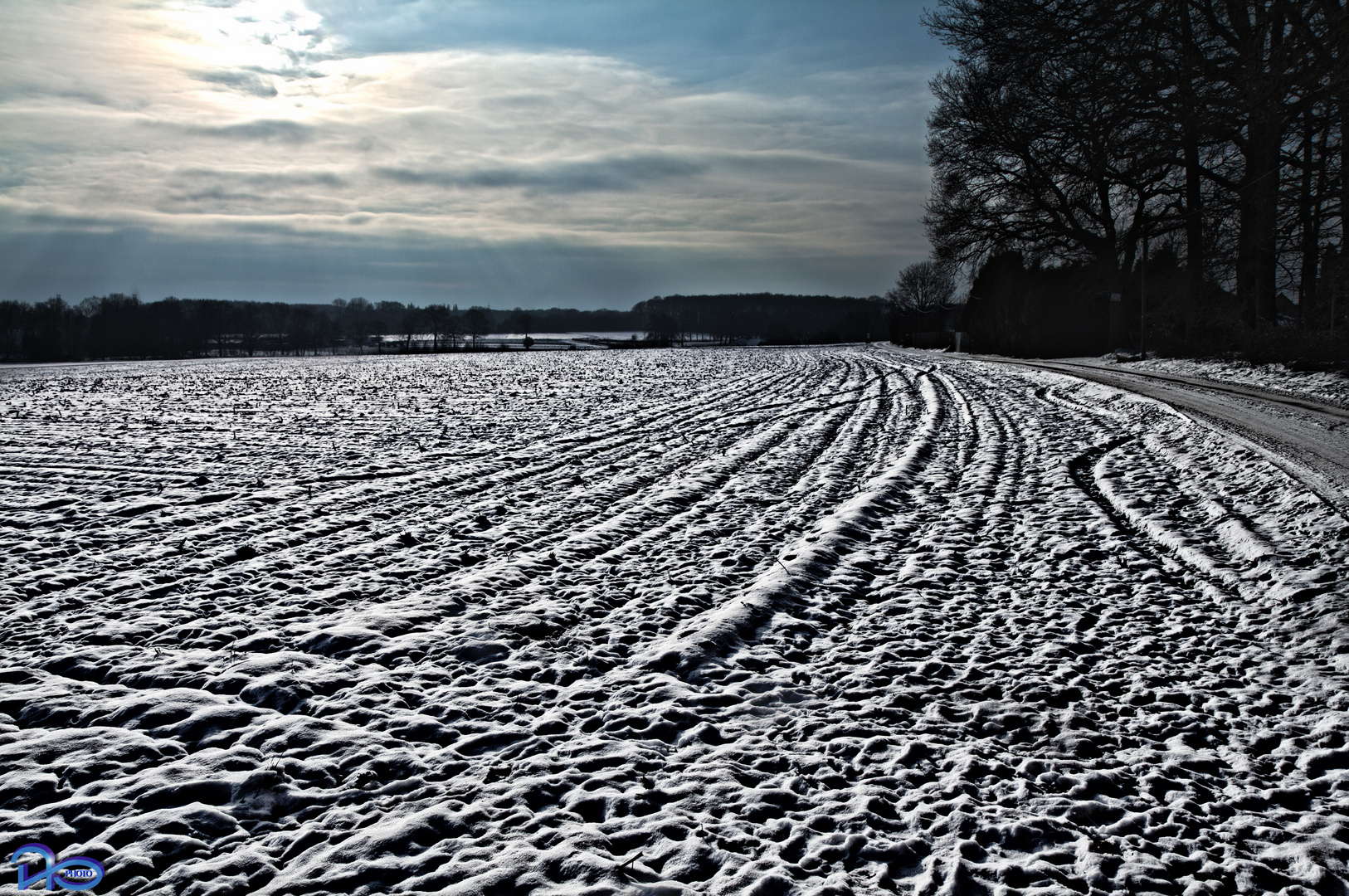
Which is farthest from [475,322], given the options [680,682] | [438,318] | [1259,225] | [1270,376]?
[680,682]

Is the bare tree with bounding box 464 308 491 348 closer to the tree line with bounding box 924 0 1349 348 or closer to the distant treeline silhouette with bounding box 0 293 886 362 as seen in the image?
the distant treeline silhouette with bounding box 0 293 886 362

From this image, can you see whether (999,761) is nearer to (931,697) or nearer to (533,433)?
(931,697)

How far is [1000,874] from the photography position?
8.07 ft

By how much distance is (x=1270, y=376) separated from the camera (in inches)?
709

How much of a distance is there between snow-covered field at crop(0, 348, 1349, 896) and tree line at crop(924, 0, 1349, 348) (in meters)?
16.8

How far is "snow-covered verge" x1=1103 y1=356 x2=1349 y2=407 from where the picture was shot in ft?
48.4

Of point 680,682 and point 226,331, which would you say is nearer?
point 680,682

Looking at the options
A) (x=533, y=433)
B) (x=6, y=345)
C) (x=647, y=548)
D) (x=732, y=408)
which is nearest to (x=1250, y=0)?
(x=732, y=408)

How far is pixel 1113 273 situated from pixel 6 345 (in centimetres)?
10650

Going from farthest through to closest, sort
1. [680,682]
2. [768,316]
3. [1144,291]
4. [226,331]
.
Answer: [768,316], [226,331], [1144,291], [680,682]

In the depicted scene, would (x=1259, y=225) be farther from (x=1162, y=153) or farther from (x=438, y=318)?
(x=438, y=318)

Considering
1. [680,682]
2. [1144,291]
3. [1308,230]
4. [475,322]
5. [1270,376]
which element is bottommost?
[680,682]

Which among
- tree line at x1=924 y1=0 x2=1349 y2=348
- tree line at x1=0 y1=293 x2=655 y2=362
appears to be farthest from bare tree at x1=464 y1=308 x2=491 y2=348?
tree line at x1=924 y1=0 x2=1349 y2=348

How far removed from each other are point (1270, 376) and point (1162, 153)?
9792mm
